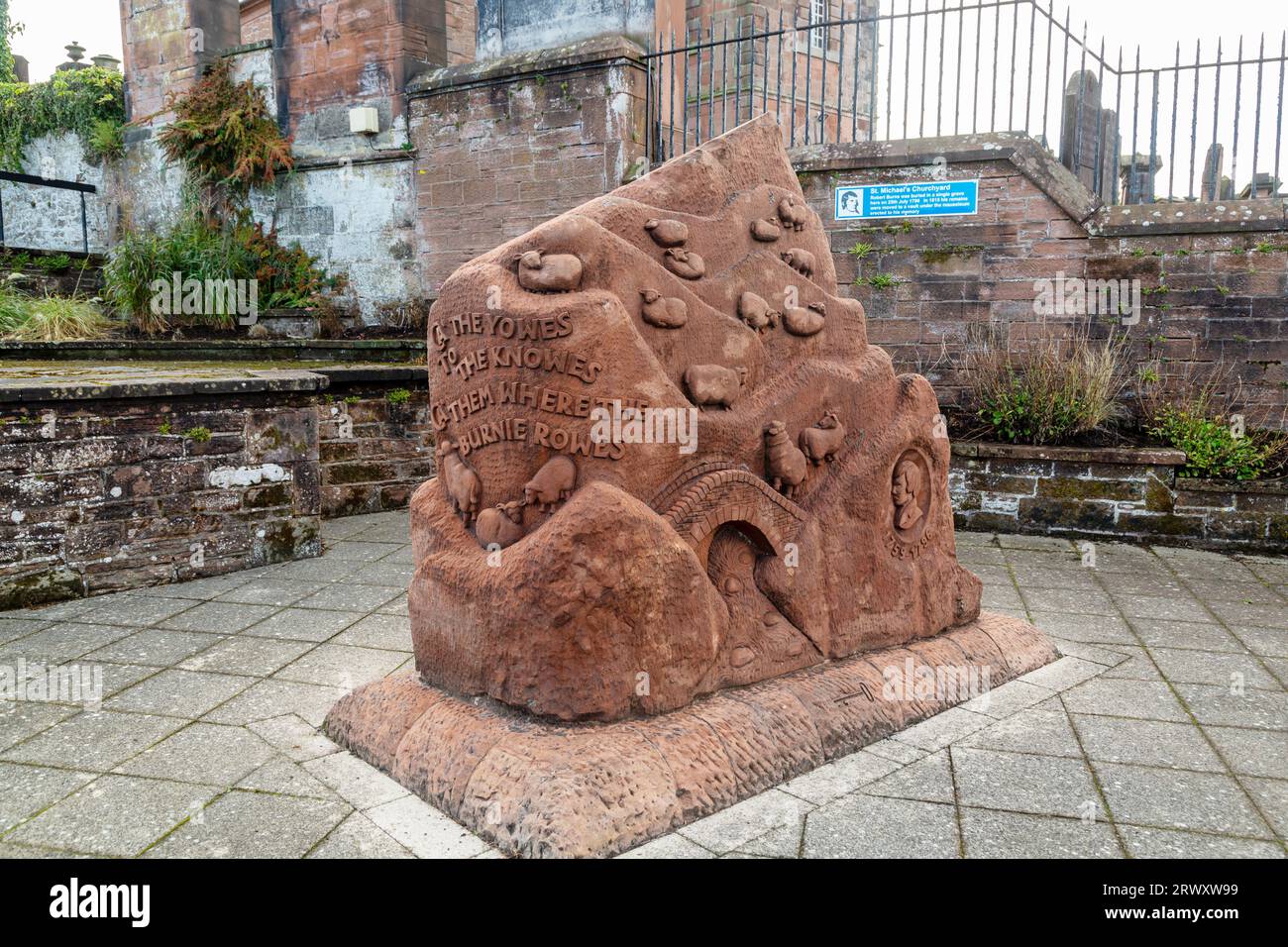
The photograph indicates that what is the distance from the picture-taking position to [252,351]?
8734 mm

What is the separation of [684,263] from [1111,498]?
4454mm

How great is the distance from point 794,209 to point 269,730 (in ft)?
8.92

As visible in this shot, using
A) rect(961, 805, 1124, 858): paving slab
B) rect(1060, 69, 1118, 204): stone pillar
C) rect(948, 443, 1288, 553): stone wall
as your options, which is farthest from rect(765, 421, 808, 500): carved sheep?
rect(1060, 69, 1118, 204): stone pillar

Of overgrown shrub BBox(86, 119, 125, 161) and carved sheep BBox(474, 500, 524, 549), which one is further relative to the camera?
overgrown shrub BBox(86, 119, 125, 161)

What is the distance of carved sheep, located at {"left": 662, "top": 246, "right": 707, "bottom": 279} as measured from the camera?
350 cm

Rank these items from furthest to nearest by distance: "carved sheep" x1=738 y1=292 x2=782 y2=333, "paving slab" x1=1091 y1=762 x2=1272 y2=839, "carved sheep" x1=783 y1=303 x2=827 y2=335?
"carved sheep" x1=783 y1=303 x2=827 y2=335 < "carved sheep" x1=738 y1=292 x2=782 y2=333 < "paving slab" x1=1091 y1=762 x2=1272 y2=839

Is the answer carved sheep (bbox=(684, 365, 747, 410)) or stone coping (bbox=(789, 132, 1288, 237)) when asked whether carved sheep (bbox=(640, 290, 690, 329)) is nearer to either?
carved sheep (bbox=(684, 365, 747, 410))

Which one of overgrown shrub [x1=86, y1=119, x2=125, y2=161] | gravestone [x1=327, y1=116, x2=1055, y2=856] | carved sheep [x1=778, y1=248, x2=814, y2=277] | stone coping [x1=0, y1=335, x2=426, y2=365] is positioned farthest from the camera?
overgrown shrub [x1=86, y1=119, x2=125, y2=161]

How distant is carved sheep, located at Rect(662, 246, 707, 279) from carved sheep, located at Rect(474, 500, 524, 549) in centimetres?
100

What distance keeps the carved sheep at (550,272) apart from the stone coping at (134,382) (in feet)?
10.3

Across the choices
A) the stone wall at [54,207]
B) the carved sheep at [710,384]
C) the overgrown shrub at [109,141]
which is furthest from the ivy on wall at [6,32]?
the carved sheep at [710,384]

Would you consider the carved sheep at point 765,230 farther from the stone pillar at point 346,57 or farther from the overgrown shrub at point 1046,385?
the stone pillar at point 346,57

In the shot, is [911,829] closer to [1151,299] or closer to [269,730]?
[269,730]

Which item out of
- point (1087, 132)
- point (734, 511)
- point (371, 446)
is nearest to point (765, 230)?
Answer: point (734, 511)
